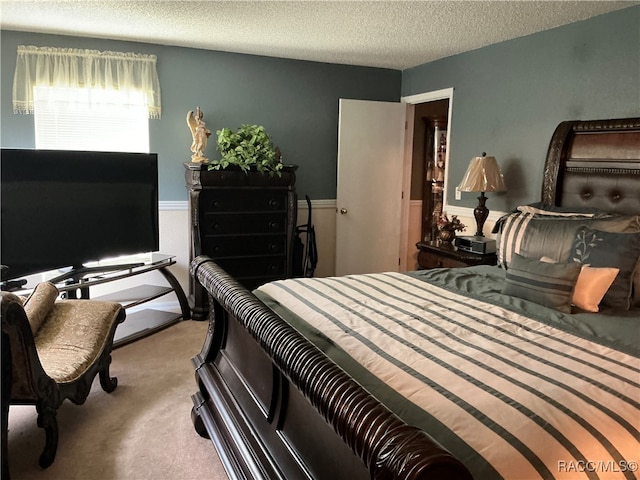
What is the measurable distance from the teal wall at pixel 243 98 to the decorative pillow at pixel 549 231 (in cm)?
246

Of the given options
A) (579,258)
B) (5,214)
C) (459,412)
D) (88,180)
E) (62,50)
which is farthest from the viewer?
(62,50)

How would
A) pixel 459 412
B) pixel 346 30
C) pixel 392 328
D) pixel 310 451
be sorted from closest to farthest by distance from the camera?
1. pixel 459 412
2. pixel 310 451
3. pixel 392 328
4. pixel 346 30

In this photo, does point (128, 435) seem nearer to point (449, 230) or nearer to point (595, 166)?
point (449, 230)

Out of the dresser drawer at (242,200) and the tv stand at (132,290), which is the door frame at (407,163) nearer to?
the dresser drawer at (242,200)

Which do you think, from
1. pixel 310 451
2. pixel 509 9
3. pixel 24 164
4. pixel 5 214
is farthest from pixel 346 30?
pixel 310 451

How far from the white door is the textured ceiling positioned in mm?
745

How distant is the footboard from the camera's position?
3.10 ft

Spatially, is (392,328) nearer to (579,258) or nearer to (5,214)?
(579,258)

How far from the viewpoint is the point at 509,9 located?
3035 mm

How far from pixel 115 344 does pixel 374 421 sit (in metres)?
2.94

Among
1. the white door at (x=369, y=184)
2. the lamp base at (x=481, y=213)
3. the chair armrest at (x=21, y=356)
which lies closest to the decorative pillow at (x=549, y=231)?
the lamp base at (x=481, y=213)

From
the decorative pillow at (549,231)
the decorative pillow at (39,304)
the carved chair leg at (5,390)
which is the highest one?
the decorative pillow at (549,231)

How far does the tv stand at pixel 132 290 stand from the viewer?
10.9 ft

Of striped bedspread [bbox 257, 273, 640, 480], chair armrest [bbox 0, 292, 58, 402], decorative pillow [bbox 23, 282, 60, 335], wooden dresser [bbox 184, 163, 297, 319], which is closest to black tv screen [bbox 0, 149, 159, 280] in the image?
wooden dresser [bbox 184, 163, 297, 319]
